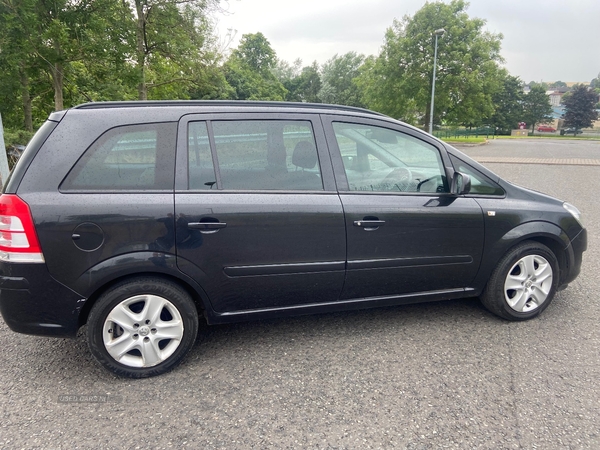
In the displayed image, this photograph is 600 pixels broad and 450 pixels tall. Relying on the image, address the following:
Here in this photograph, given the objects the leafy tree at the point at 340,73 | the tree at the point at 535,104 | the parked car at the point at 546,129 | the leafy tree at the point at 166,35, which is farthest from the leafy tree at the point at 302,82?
the leafy tree at the point at 166,35

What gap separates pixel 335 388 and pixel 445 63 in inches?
1291

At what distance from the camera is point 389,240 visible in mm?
3133

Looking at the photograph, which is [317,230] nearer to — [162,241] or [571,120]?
[162,241]

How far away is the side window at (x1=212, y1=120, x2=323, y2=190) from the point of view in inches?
113

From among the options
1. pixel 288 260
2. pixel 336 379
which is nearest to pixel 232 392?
pixel 336 379

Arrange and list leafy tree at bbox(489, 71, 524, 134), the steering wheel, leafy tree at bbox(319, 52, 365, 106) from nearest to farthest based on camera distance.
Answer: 1. the steering wheel
2. leafy tree at bbox(489, 71, 524, 134)
3. leafy tree at bbox(319, 52, 365, 106)

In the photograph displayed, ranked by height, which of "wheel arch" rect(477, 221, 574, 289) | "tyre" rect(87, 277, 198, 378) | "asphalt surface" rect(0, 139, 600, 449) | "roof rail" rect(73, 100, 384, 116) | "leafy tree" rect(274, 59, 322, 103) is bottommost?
"asphalt surface" rect(0, 139, 600, 449)

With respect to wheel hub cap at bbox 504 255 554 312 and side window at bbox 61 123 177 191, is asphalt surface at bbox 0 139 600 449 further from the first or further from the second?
side window at bbox 61 123 177 191

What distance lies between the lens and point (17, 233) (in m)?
2.48

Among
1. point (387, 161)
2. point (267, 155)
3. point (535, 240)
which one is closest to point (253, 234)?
Result: point (267, 155)

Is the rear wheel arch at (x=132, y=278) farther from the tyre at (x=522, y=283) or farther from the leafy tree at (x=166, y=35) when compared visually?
the leafy tree at (x=166, y=35)

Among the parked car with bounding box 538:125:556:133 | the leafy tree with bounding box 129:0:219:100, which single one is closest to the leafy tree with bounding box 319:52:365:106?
the parked car with bounding box 538:125:556:133

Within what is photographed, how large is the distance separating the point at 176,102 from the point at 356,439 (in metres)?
2.31

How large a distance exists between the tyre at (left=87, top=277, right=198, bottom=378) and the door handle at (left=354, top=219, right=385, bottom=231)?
123 cm
